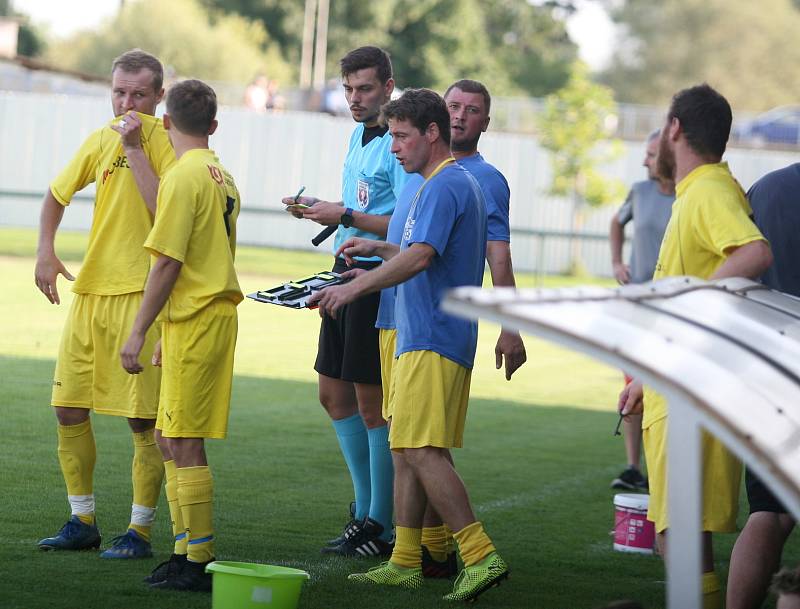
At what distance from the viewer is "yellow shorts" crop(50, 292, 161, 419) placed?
6.66 m

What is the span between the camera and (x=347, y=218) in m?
6.76

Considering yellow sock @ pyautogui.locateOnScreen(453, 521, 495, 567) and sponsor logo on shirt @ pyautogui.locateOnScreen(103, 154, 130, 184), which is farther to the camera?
sponsor logo on shirt @ pyautogui.locateOnScreen(103, 154, 130, 184)

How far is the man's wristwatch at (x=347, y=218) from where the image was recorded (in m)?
6.72

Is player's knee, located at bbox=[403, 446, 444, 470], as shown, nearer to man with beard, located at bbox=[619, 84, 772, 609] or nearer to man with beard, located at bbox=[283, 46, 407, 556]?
man with beard, located at bbox=[619, 84, 772, 609]

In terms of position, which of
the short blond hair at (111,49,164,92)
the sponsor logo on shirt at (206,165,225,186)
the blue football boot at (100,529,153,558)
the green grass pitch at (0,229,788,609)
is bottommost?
the green grass pitch at (0,229,788,609)

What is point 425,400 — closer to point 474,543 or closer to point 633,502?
point 474,543

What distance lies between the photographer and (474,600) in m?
6.15

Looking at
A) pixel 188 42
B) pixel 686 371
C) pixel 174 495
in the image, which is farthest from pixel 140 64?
pixel 188 42

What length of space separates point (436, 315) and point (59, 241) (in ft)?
82.1

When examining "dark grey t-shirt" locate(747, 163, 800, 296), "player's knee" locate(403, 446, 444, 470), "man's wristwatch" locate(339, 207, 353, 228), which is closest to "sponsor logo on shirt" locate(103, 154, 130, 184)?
"man's wristwatch" locate(339, 207, 353, 228)

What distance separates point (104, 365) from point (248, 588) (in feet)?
6.15

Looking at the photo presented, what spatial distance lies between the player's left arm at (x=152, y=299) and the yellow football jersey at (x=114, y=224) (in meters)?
0.73

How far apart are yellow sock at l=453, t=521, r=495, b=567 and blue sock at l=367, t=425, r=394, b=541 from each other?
131 cm

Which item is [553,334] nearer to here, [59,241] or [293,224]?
[59,241]
